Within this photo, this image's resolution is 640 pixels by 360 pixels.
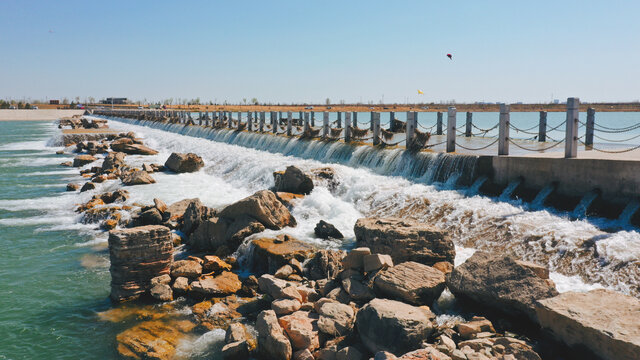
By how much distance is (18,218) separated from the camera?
50.8ft

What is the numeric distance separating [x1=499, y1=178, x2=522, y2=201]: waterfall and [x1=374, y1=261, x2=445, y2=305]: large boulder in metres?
5.17

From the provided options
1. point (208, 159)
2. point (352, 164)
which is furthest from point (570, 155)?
point (208, 159)

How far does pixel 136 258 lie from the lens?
358 inches

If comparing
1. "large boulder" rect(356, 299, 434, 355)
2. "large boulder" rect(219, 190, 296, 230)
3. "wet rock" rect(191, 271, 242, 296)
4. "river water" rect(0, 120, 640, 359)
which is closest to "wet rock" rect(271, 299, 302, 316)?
"river water" rect(0, 120, 640, 359)

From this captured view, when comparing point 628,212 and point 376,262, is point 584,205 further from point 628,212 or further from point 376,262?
point 376,262

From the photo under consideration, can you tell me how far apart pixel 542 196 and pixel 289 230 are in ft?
21.1

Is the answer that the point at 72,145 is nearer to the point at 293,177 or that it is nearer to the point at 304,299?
the point at 293,177

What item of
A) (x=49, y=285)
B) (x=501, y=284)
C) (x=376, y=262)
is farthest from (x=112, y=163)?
(x=501, y=284)

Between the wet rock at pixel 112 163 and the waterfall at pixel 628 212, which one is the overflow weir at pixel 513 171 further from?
the wet rock at pixel 112 163

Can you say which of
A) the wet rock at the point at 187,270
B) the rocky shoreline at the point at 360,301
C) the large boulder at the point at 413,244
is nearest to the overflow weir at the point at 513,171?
the large boulder at the point at 413,244

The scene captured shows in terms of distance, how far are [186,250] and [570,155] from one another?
10.0 metres

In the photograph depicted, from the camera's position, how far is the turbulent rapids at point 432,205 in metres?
8.48

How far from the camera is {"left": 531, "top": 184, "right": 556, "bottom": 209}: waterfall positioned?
1122cm

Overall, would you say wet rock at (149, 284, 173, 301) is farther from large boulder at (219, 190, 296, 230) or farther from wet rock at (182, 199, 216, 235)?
wet rock at (182, 199, 216, 235)
